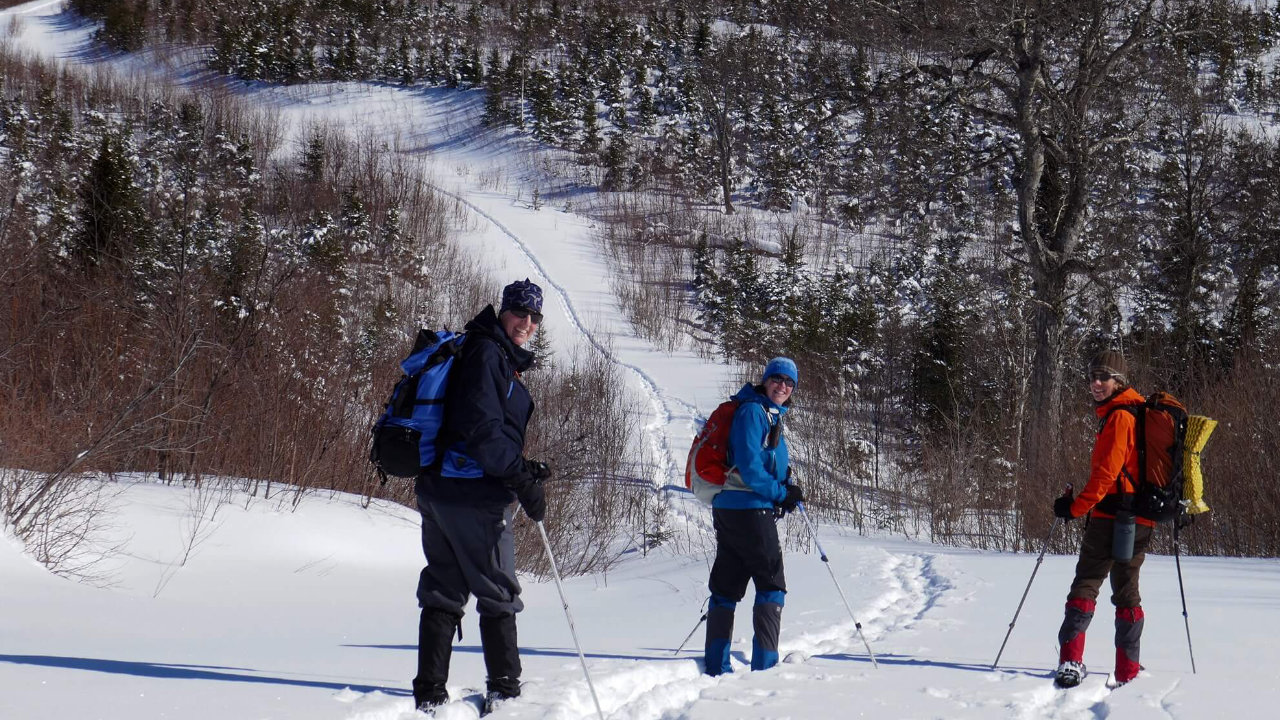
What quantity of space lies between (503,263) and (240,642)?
2693 cm

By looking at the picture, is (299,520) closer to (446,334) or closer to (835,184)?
(446,334)

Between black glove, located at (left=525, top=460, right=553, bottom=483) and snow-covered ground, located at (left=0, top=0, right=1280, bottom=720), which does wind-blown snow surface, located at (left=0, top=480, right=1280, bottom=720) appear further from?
black glove, located at (left=525, top=460, right=553, bottom=483)

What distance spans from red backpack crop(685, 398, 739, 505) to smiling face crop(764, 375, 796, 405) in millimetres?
173

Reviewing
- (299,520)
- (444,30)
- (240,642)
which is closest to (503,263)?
(299,520)

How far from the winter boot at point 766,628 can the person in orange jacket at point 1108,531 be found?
133 centimetres

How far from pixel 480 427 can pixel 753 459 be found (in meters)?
1.61

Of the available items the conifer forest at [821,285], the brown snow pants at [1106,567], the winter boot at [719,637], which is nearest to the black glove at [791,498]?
the winter boot at [719,637]

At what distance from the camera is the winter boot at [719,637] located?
191 inches

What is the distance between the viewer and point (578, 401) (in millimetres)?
18047

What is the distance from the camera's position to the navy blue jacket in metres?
3.45

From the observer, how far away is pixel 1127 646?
4.55 m

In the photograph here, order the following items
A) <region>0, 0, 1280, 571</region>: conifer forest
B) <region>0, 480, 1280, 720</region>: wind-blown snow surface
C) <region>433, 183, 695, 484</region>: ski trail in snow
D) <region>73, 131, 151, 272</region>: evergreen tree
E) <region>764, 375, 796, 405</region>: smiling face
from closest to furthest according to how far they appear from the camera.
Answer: <region>0, 480, 1280, 720</region>: wind-blown snow surface, <region>764, 375, 796, 405</region>: smiling face, <region>0, 0, 1280, 571</region>: conifer forest, <region>73, 131, 151, 272</region>: evergreen tree, <region>433, 183, 695, 484</region>: ski trail in snow

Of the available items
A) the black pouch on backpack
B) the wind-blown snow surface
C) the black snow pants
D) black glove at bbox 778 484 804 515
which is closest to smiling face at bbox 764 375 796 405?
black glove at bbox 778 484 804 515

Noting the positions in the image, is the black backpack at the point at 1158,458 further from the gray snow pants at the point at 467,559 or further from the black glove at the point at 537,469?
the gray snow pants at the point at 467,559
